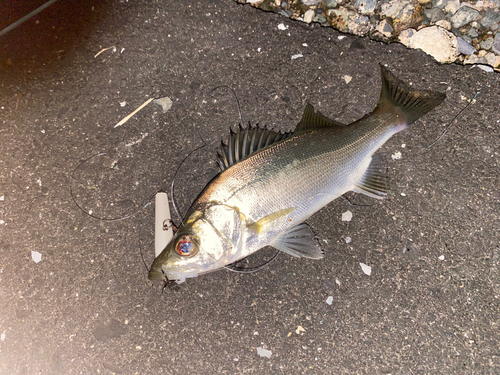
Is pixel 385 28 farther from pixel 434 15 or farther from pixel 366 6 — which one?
pixel 434 15

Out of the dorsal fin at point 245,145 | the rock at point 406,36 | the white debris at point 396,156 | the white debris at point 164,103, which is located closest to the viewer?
the dorsal fin at point 245,145

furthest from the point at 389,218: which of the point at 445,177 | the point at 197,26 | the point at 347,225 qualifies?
the point at 197,26

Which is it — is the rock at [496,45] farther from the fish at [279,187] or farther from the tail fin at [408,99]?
the fish at [279,187]

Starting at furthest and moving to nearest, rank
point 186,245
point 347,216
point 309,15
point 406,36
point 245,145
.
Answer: point 309,15 → point 406,36 → point 347,216 → point 245,145 → point 186,245

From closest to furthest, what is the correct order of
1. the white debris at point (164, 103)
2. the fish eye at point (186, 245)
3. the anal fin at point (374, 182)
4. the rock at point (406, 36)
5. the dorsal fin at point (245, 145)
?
the fish eye at point (186, 245)
the dorsal fin at point (245, 145)
the anal fin at point (374, 182)
the rock at point (406, 36)
the white debris at point (164, 103)

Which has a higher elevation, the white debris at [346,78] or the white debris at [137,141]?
the white debris at [346,78]

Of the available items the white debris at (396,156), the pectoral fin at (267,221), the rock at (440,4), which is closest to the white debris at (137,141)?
the pectoral fin at (267,221)

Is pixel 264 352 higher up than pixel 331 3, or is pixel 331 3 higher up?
pixel 331 3

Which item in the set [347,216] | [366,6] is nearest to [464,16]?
[366,6]
